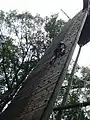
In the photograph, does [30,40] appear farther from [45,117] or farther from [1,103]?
[45,117]

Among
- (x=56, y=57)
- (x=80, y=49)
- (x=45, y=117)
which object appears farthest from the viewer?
(x=80, y=49)

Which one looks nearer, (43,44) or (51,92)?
(51,92)

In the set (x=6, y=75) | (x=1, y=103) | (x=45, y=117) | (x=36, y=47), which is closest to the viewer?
(x=45, y=117)

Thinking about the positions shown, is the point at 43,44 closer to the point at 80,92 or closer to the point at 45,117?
the point at 80,92

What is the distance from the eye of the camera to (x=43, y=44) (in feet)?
42.2

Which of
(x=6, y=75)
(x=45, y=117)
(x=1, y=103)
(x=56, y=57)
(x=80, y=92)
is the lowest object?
(x=45, y=117)

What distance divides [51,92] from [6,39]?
9128mm

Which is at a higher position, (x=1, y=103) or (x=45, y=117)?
(x=1, y=103)

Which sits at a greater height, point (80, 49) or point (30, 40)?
point (30, 40)

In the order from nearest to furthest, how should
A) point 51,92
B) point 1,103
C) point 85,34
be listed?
1. point 51,92
2. point 85,34
3. point 1,103

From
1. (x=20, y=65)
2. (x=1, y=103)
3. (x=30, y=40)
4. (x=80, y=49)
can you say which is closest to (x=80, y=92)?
(x=80, y=49)

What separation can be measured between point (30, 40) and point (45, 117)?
1030 centimetres

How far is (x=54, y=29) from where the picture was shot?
512 inches

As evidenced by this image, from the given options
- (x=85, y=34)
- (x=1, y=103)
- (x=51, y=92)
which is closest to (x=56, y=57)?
(x=51, y=92)
